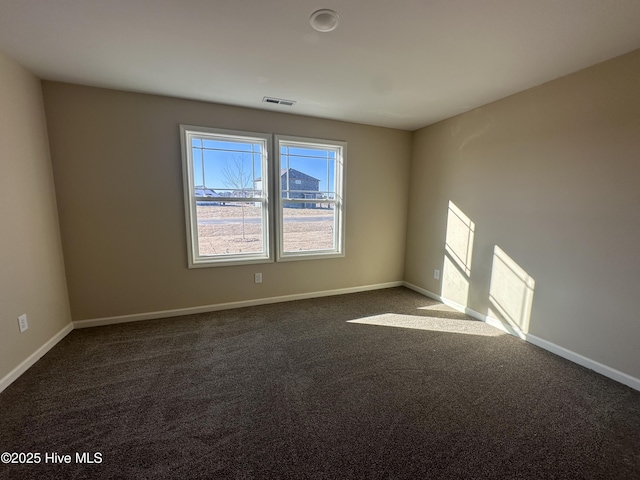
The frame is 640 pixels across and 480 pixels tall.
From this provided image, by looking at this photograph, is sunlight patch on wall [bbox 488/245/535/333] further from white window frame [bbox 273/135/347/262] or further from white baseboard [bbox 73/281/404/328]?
white window frame [bbox 273/135/347/262]

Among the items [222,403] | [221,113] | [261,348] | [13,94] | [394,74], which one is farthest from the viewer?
[221,113]

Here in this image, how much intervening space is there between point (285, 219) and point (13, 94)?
8.56 ft

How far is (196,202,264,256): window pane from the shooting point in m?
3.24

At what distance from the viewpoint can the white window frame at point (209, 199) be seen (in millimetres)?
3010

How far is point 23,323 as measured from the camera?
6.95 ft

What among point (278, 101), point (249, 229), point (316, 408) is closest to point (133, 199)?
point (249, 229)

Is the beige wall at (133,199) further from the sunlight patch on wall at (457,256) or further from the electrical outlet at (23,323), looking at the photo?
the sunlight patch on wall at (457,256)

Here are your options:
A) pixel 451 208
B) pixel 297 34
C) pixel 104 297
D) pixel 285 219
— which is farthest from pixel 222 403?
pixel 451 208

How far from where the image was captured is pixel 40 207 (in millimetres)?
2381

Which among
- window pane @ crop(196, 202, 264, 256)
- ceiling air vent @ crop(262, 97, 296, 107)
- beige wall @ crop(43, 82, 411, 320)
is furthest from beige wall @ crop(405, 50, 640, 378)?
window pane @ crop(196, 202, 264, 256)

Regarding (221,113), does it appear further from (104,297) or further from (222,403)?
(222,403)

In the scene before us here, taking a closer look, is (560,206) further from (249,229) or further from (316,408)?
(249,229)

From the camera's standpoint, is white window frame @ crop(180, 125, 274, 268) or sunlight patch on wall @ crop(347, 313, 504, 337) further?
white window frame @ crop(180, 125, 274, 268)

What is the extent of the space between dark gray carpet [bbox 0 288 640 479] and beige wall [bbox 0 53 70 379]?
0.29 m
